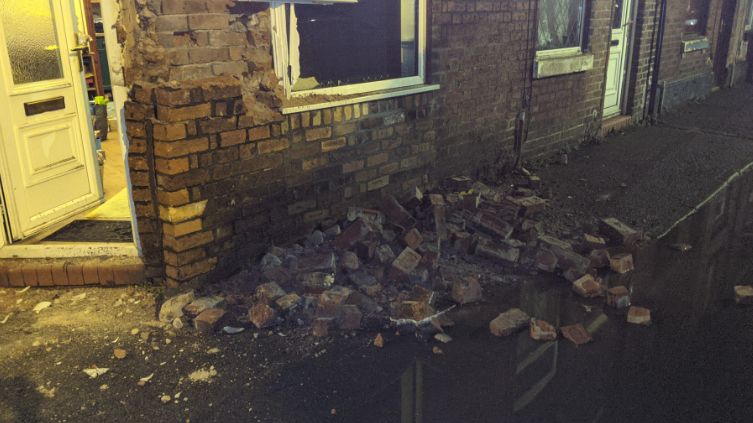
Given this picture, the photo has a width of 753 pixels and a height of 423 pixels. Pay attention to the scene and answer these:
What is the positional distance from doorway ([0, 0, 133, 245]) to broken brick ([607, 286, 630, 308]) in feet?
11.1

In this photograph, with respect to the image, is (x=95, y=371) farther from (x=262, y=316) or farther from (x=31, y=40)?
(x=31, y=40)

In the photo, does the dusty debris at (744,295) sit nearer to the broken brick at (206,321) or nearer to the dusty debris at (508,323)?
the dusty debris at (508,323)

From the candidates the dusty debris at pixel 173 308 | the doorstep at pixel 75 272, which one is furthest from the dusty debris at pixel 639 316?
the doorstep at pixel 75 272

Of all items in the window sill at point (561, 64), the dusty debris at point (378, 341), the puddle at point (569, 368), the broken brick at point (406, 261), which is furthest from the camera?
the window sill at point (561, 64)

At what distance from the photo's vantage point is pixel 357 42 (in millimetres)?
5094

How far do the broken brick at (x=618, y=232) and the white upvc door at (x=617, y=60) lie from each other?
4.40 metres

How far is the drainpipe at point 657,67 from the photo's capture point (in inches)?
378

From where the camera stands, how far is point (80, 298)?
3967mm

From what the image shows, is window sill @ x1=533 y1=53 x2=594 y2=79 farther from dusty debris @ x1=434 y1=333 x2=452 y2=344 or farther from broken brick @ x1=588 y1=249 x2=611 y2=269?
dusty debris @ x1=434 y1=333 x2=452 y2=344

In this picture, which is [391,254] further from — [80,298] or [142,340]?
[80,298]

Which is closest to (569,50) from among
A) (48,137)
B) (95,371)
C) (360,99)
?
(360,99)

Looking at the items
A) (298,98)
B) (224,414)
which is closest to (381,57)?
(298,98)

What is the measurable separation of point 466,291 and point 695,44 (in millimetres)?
9474

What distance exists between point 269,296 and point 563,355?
1.77 meters
